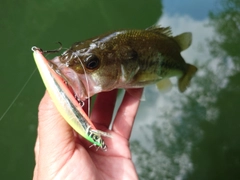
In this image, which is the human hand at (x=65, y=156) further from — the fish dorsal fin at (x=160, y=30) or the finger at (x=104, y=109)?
the fish dorsal fin at (x=160, y=30)

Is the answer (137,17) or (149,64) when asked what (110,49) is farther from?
(137,17)

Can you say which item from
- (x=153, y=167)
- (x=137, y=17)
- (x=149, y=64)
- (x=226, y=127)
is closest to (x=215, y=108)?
(x=226, y=127)

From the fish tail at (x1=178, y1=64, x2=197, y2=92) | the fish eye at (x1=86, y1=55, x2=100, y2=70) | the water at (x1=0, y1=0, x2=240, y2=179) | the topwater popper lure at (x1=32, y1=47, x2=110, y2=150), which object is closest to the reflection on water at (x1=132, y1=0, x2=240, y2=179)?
the water at (x1=0, y1=0, x2=240, y2=179)

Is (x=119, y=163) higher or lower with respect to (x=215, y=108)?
lower

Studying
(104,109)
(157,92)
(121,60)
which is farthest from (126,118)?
(157,92)

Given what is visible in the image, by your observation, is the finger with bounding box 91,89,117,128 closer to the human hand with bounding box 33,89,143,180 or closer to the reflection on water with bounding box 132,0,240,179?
the human hand with bounding box 33,89,143,180

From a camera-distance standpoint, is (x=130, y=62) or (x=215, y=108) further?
(x=215, y=108)

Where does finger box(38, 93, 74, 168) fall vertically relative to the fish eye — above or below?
below
